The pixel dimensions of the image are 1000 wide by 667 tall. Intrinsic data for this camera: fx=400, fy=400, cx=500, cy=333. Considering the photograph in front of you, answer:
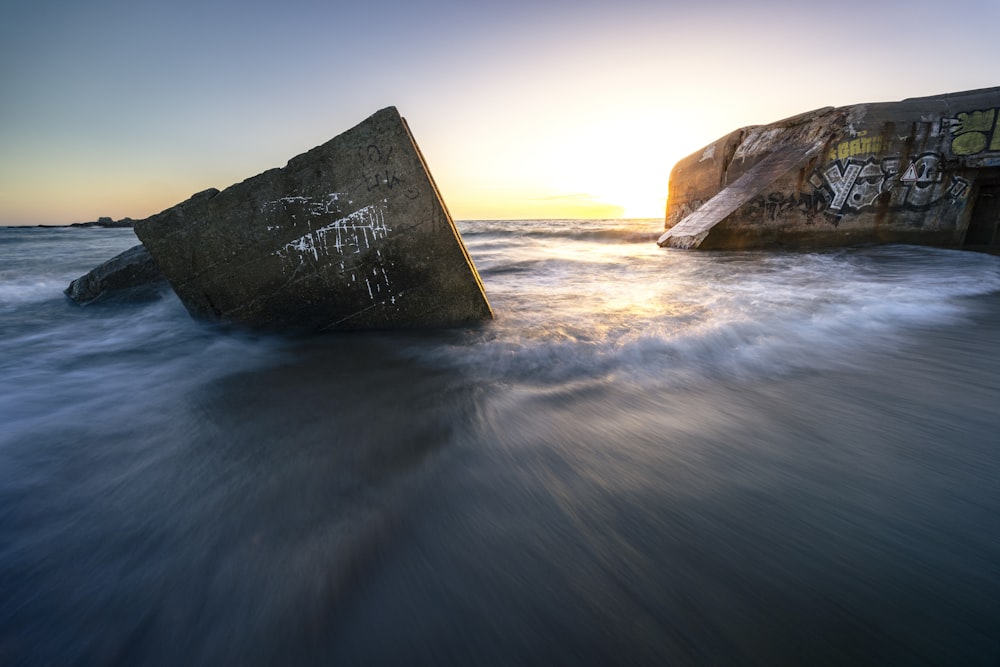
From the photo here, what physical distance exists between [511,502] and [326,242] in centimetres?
258

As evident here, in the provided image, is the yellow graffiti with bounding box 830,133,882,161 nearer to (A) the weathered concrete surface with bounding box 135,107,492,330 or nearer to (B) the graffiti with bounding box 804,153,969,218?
(B) the graffiti with bounding box 804,153,969,218

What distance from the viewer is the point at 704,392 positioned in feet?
7.84

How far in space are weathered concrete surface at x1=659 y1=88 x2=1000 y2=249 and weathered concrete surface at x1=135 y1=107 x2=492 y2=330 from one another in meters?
7.97

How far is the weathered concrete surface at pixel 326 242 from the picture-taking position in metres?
3.03

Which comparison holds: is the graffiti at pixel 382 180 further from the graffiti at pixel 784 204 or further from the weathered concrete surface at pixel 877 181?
the graffiti at pixel 784 204

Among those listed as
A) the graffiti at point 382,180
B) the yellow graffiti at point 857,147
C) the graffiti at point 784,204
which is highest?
the yellow graffiti at point 857,147

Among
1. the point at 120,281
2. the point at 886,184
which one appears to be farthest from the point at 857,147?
the point at 120,281

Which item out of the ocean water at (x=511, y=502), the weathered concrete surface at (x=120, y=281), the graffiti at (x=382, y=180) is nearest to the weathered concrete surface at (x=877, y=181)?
the ocean water at (x=511, y=502)

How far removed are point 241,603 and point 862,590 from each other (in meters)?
1.72

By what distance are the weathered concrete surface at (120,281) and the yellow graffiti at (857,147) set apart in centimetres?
1205

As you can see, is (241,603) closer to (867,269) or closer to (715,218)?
(867,269)

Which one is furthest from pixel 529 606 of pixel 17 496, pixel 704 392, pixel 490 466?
pixel 17 496

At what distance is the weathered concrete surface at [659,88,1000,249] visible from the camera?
7496 mm

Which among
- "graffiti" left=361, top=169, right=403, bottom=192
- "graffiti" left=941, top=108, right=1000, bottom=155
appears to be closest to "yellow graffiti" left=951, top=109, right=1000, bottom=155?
"graffiti" left=941, top=108, right=1000, bottom=155
